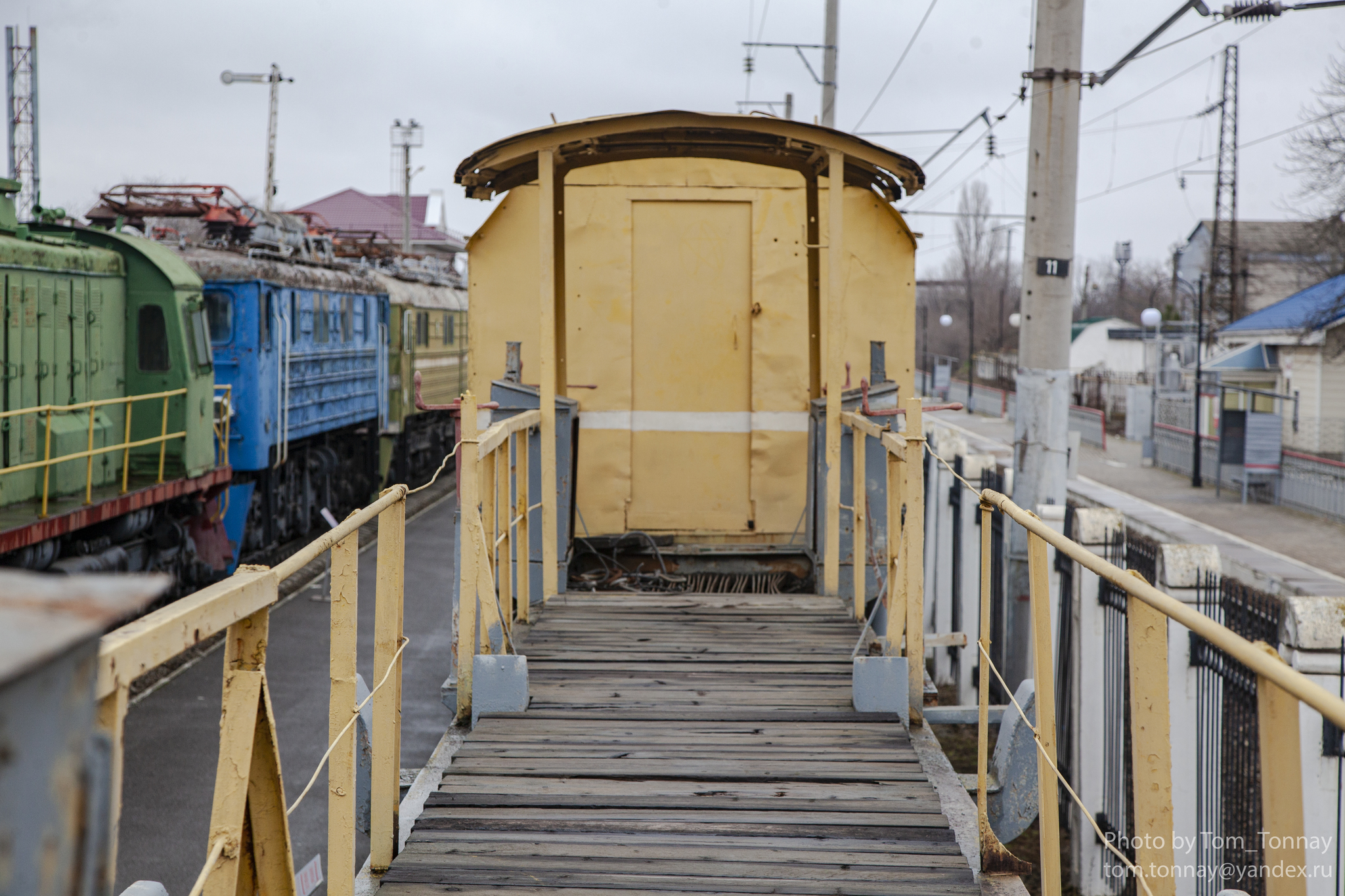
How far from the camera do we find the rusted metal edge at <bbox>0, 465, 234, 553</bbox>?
26.0ft

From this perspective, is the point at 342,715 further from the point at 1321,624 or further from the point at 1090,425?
the point at 1090,425

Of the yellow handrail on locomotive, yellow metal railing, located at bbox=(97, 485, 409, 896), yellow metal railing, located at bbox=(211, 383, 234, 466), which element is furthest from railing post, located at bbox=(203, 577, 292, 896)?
yellow metal railing, located at bbox=(211, 383, 234, 466)

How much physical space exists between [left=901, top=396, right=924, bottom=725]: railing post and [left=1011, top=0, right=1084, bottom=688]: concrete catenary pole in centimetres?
281

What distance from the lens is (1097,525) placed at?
6.15 meters

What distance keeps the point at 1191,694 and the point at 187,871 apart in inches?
203

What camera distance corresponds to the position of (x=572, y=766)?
390 cm

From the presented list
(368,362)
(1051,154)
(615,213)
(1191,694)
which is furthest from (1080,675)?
(368,362)

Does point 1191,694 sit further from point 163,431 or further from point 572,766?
point 163,431

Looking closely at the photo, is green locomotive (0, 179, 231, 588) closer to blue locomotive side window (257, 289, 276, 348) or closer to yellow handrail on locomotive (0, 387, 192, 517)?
yellow handrail on locomotive (0, 387, 192, 517)

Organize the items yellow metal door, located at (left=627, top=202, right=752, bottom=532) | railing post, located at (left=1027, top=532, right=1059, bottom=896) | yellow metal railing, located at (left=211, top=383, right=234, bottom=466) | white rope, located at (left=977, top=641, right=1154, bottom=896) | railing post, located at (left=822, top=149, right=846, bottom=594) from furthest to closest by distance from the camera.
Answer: yellow metal railing, located at (left=211, top=383, right=234, bottom=466) → yellow metal door, located at (left=627, top=202, right=752, bottom=532) → railing post, located at (left=822, top=149, right=846, bottom=594) → railing post, located at (left=1027, top=532, right=1059, bottom=896) → white rope, located at (left=977, top=641, right=1154, bottom=896)

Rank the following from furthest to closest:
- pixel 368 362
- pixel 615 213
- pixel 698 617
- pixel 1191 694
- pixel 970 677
Result: pixel 368 362 < pixel 970 677 < pixel 615 213 < pixel 698 617 < pixel 1191 694

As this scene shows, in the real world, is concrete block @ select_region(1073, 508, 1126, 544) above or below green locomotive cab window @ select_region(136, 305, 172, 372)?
below

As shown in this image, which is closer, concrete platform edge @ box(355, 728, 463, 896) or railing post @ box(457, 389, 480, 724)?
concrete platform edge @ box(355, 728, 463, 896)

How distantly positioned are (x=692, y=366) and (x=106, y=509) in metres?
5.45
